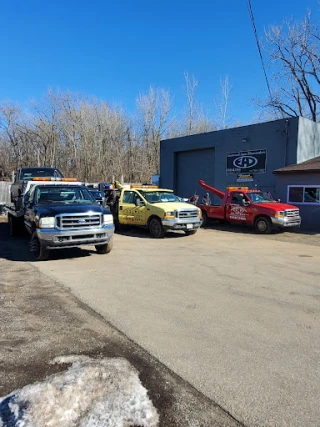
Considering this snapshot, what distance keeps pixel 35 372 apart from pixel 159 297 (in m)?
2.82

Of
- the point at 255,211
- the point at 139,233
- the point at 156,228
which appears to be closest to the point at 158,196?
the point at 156,228

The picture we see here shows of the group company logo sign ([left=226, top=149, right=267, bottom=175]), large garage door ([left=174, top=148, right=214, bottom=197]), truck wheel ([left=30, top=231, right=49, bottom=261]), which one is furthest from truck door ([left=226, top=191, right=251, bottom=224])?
truck wheel ([left=30, top=231, right=49, bottom=261])

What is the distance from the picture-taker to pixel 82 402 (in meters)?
2.79

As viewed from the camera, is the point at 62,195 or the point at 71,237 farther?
the point at 62,195

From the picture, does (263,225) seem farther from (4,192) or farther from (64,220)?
(4,192)

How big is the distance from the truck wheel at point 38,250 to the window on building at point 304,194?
1360cm

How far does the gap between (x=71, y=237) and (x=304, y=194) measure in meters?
13.3

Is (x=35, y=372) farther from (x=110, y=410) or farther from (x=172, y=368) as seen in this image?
(x=172, y=368)

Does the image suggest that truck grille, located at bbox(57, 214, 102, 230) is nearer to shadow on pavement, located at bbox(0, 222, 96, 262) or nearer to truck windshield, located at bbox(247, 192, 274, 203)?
shadow on pavement, located at bbox(0, 222, 96, 262)

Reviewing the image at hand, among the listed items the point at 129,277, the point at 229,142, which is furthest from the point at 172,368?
the point at 229,142

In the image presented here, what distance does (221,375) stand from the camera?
3.41m

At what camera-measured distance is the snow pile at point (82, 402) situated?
2580 mm

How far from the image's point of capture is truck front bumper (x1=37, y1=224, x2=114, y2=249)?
8.26m

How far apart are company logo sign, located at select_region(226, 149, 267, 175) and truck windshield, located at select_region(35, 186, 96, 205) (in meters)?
13.1
